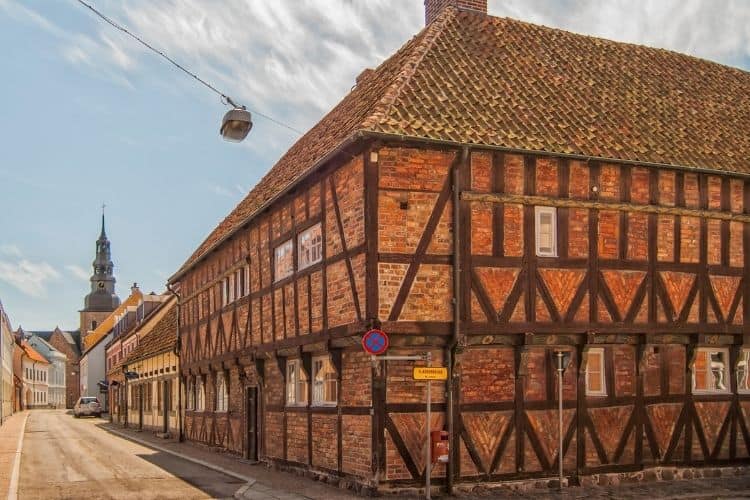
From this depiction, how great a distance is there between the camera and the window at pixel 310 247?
61.1ft

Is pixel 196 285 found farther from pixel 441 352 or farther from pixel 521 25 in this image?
pixel 441 352

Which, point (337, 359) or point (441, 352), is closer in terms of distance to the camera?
point (441, 352)

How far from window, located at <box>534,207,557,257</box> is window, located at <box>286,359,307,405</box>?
5.61 m

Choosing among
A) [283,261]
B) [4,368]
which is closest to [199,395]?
[283,261]

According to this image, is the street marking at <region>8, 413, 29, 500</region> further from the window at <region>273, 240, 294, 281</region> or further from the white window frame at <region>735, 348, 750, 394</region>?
the white window frame at <region>735, 348, 750, 394</region>

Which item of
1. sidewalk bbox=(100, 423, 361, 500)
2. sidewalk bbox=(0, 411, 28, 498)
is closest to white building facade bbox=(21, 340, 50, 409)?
sidewalk bbox=(0, 411, 28, 498)

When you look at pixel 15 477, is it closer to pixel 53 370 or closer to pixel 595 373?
pixel 595 373

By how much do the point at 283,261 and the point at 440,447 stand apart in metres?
6.92

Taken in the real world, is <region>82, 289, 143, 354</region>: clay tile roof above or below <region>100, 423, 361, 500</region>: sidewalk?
above

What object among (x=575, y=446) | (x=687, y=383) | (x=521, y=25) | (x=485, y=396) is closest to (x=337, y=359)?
(x=485, y=396)

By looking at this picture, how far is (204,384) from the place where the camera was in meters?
30.1

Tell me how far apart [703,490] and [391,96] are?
9.12m

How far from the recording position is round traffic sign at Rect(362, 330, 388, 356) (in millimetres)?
14828

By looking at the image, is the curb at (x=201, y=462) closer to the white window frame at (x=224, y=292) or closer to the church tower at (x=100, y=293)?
the white window frame at (x=224, y=292)
